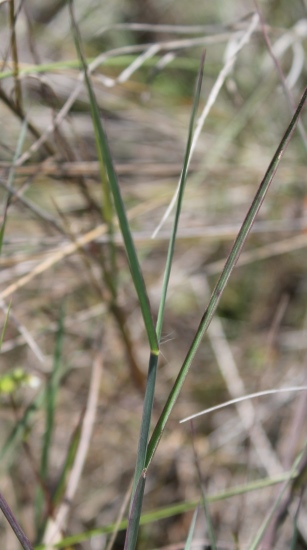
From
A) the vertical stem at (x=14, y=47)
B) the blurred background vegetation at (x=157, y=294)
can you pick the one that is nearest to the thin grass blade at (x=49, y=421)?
the blurred background vegetation at (x=157, y=294)

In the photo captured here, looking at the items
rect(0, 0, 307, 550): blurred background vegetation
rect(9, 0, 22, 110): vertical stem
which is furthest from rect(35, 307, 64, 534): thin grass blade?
rect(9, 0, 22, 110): vertical stem

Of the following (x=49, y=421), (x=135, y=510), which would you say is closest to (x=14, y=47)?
(x=49, y=421)

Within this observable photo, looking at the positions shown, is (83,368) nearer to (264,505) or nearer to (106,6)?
(264,505)

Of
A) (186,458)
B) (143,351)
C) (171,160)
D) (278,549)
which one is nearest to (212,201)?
(171,160)

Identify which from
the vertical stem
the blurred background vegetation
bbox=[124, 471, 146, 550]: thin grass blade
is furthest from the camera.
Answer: the blurred background vegetation

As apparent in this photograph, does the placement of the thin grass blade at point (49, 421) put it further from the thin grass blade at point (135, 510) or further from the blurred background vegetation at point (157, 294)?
the thin grass blade at point (135, 510)

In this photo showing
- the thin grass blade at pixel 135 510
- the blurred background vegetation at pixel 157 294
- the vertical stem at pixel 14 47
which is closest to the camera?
the thin grass blade at pixel 135 510

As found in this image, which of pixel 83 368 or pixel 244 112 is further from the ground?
pixel 244 112

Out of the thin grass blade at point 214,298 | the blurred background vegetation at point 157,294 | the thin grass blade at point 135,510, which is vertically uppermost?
the blurred background vegetation at point 157,294

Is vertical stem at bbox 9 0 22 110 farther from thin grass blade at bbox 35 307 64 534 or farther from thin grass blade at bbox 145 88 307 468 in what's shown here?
thin grass blade at bbox 145 88 307 468
